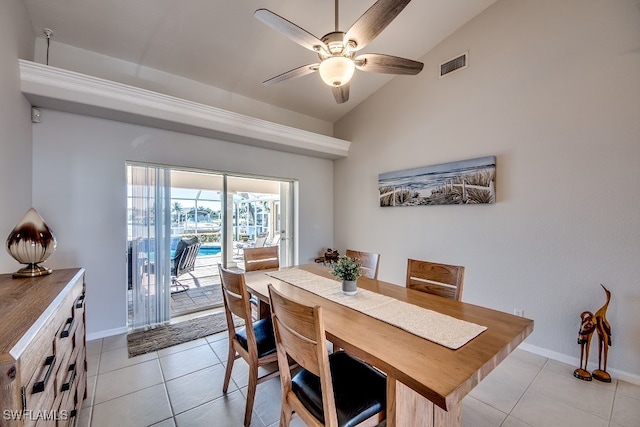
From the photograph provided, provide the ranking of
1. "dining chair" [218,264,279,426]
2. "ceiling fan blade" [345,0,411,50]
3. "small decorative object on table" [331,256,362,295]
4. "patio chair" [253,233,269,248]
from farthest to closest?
"patio chair" [253,233,269,248] < "small decorative object on table" [331,256,362,295] < "dining chair" [218,264,279,426] < "ceiling fan blade" [345,0,411,50]

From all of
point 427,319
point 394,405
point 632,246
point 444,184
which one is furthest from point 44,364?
point 632,246

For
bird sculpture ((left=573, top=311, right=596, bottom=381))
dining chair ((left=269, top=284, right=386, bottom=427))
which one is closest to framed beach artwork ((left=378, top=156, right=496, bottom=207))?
bird sculpture ((left=573, top=311, right=596, bottom=381))

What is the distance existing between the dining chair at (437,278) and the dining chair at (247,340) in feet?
3.96

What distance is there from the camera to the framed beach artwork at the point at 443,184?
2.95 metres

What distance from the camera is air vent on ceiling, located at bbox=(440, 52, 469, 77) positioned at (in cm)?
316

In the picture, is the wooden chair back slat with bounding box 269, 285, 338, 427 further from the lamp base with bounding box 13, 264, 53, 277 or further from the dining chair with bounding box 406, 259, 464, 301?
the lamp base with bounding box 13, 264, 53, 277

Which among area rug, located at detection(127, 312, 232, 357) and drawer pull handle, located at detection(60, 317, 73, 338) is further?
area rug, located at detection(127, 312, 232, 357)

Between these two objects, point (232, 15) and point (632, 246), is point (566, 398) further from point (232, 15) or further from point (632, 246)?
point (232, 15)

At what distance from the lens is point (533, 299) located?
268 centimetres

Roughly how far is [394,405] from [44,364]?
1369 mm

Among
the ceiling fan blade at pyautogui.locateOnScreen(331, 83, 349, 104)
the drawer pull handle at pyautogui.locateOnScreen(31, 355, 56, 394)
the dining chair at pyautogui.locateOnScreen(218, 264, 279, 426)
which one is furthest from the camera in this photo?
the ceiling fan blade at pyautogui.locateOnScreen(331, 83, 349, 104)

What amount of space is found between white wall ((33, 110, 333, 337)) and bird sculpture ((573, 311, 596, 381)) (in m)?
4.29

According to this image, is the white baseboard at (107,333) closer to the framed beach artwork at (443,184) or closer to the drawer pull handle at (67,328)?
the drawer pull handle at (67,328)

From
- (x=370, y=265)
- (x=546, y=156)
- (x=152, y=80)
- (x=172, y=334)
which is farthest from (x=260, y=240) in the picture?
(x=546, y=156)
